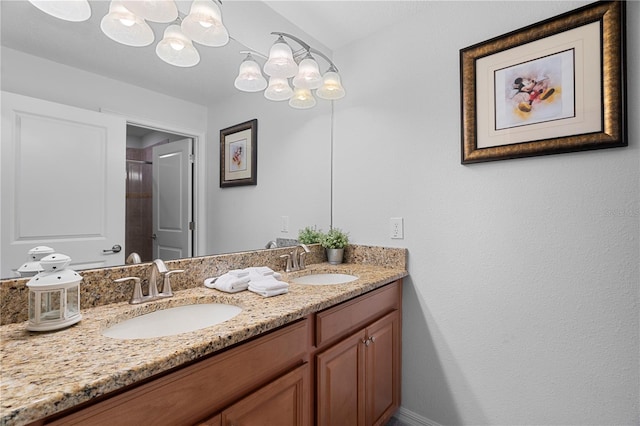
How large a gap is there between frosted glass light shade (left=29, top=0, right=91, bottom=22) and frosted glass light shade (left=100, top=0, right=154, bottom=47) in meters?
0.06

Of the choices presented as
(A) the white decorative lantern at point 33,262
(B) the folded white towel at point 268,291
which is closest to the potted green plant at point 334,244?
(B) the folded white towel at point 268,291

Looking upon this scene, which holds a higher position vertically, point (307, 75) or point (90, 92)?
point (307, 75)

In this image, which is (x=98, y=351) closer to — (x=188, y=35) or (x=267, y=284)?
(x=267, y=284)

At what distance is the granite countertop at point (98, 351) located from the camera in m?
0.56

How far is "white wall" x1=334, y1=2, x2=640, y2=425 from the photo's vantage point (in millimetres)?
1235

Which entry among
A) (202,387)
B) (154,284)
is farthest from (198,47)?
(202,387)

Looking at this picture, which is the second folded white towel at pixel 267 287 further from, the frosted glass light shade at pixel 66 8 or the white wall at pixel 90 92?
the frosted glass light shade at pixel 66 8

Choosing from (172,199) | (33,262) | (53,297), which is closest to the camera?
(53,297)

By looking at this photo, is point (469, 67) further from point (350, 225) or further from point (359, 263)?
point (359, 263)

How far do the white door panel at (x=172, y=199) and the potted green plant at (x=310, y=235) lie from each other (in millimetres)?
746

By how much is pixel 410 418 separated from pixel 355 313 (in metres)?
0.91

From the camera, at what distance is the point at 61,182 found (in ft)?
3.38

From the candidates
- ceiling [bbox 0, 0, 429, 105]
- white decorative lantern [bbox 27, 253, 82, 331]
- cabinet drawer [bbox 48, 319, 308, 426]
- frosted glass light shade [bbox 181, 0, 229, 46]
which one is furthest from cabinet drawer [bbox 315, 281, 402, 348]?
frosted glass light shade [bbox 181, 0, 229, 46]

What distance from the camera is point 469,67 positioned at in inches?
61.6
